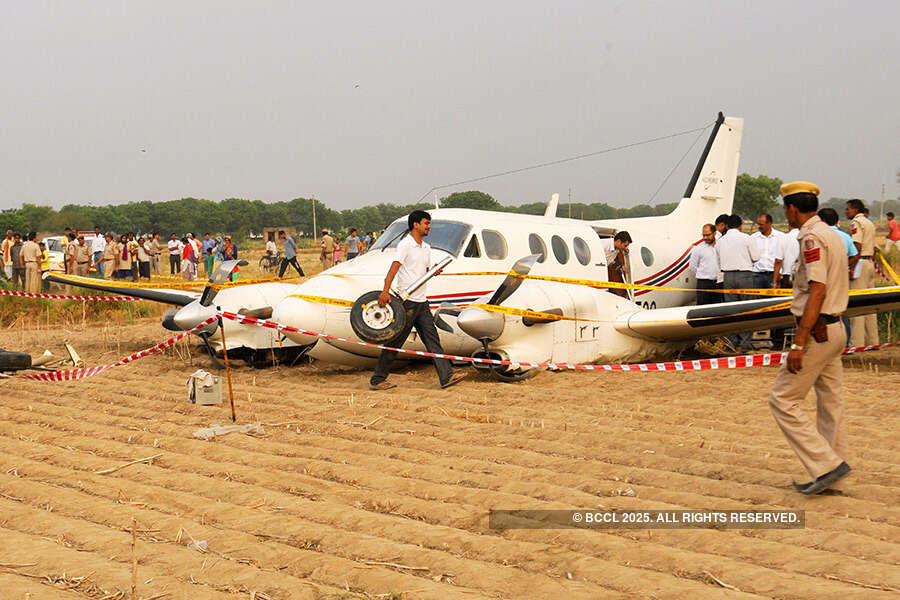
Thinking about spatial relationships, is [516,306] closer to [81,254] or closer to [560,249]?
[560,249]

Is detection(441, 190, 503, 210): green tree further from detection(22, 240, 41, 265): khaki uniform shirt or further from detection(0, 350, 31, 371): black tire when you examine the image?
detection(0, 350, 31, 371): black tire

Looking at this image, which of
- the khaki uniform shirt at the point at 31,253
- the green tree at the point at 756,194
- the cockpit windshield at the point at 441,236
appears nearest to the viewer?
the cockpit windshield at the point at 441,236

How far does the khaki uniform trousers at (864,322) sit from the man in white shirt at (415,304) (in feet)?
20.6

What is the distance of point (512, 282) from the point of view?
10.8m

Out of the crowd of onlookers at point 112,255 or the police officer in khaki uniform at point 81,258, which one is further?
the police officer in khaki uniform at point 81,258

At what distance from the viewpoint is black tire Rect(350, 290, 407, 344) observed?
32.8 feet

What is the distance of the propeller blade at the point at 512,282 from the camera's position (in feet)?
34.7

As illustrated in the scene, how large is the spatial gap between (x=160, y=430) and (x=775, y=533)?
5.44m

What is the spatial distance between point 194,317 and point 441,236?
11.6 feet

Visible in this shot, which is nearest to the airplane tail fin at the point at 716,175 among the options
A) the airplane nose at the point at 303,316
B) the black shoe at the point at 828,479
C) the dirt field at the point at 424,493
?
the dirt field at the point at 424,493

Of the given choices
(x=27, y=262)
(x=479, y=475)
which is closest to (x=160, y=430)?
(x=479, y=475)

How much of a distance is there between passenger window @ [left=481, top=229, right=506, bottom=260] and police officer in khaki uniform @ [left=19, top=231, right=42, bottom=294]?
16.4 m

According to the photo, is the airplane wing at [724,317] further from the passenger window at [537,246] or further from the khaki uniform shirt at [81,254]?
the khaki uniform shirt at [81,254]

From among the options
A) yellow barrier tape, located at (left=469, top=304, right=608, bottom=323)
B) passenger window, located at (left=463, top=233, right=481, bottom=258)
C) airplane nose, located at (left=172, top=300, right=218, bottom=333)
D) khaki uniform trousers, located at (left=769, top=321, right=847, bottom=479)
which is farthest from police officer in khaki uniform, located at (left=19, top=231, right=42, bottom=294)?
khaki uniform trousers, located at (left=769, top=321, right=847, bottom=479)
